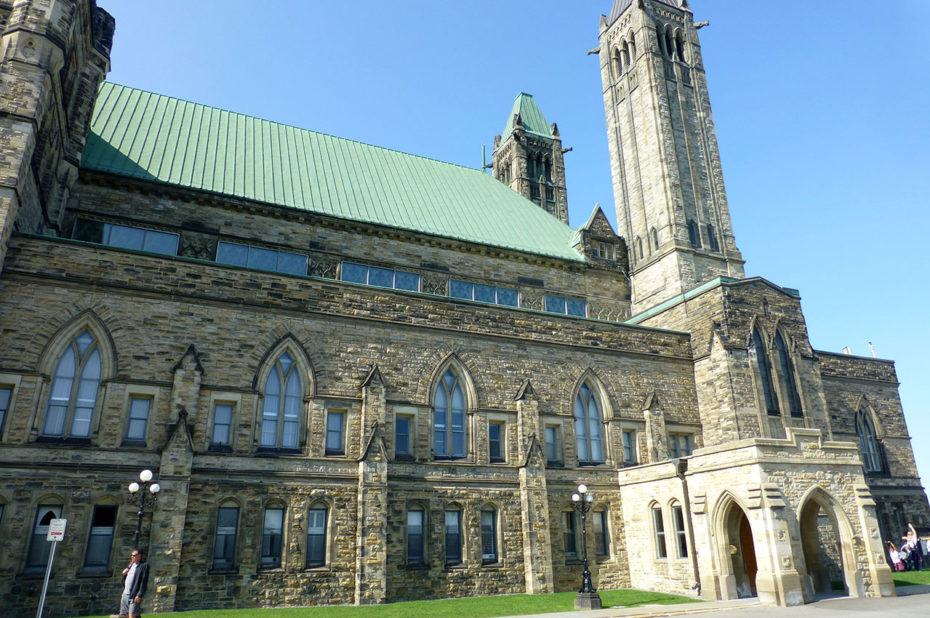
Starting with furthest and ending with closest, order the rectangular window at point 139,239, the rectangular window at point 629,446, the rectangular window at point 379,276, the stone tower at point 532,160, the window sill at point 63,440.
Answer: the stone tower at point 532,160 → the rectangular window at point 379,276 → the rectangular window at point 629,446 → the rectangular window at point 139,239 → the window sill at point 63,440

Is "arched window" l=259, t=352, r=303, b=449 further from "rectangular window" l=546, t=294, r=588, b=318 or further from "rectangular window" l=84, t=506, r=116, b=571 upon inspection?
"rectangular window" l=546, t=294, r=588, b=318

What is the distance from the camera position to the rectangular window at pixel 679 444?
27578 mm

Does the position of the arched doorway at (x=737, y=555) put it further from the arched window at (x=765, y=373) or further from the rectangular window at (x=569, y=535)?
the arched window at (x=765, y=373)

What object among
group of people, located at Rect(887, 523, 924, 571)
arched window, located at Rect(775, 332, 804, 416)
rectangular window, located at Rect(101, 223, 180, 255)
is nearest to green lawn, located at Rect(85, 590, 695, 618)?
arched window, located at Rect(775, 332, 804, 416)

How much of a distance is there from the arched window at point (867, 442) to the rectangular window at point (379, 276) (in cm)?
2473

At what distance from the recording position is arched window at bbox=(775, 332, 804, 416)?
29.2 meters

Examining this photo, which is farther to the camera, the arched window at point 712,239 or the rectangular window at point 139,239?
the arched window at point 712,239

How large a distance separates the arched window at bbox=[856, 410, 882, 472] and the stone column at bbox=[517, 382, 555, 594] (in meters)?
20.3

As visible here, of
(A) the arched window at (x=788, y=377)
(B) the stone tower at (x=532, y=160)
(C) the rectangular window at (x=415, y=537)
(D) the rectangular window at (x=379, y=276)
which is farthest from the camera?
(B) the stone tower at (x=532, y=160)

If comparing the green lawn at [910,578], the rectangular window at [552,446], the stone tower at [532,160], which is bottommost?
the green lawn at [910,578]

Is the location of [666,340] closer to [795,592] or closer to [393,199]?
[795,592]

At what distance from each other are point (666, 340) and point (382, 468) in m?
14.6

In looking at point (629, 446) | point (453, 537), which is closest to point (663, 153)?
point (629, 446)

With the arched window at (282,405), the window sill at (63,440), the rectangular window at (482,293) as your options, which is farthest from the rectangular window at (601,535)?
the window sill at (63,440)
